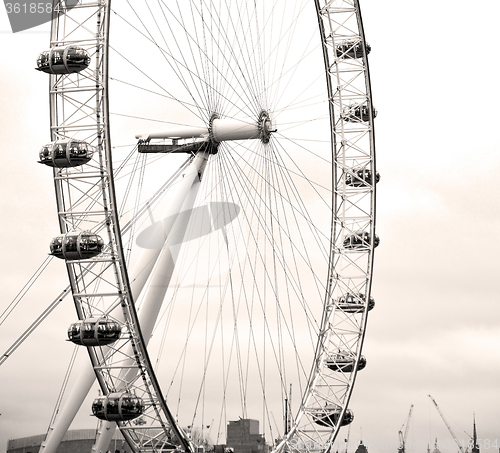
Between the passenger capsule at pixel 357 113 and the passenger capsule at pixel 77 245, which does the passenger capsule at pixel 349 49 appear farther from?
the passenger capsule at pixel 77 245

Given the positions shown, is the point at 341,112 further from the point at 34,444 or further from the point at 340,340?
the point at 34,444

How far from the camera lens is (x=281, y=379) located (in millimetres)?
38406

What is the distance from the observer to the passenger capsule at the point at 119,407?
1195 inches

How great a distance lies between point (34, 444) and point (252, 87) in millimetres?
35081

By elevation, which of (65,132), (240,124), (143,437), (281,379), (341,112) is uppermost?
(341,112)

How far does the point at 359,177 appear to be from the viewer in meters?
42.1

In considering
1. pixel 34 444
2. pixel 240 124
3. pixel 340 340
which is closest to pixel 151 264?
pixel 240 124

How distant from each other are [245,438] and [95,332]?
3949 cm

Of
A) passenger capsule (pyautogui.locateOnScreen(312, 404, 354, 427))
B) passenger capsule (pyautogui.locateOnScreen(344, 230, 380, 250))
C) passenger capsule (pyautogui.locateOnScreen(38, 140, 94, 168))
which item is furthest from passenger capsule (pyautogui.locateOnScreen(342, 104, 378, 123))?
passenger capsule (pyautogui.locateOnScreen(38, 140, 94, 168))

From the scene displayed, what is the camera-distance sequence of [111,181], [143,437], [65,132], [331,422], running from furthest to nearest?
[331,422] → [143,437] → [65,132] → [111,181]

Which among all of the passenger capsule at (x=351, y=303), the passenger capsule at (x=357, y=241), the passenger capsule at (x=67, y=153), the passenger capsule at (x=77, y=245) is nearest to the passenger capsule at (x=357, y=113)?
the passenger capsule at (x=357, y=241)

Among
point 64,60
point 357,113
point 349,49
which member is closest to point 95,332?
point 64,60

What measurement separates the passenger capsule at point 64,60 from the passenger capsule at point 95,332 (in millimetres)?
7764

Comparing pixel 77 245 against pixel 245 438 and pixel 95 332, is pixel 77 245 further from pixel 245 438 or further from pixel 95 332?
pixel 245 438
